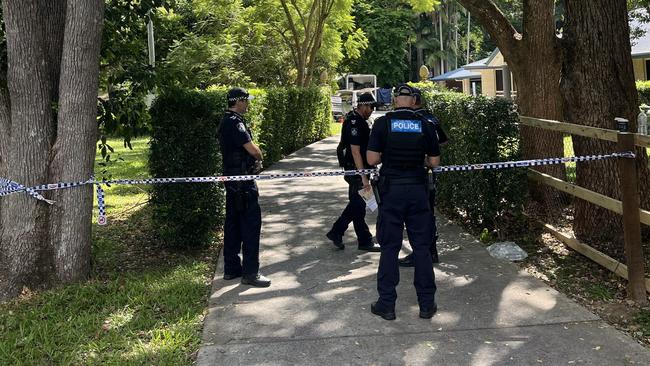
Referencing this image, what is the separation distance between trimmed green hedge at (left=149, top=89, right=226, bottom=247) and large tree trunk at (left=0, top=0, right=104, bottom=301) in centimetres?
96

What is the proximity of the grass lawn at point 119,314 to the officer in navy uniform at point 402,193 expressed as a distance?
1.51 metres

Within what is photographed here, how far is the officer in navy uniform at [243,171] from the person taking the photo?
5777 mm

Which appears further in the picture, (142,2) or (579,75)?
(142,2)

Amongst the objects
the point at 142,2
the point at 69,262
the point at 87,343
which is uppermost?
the point at 142,2

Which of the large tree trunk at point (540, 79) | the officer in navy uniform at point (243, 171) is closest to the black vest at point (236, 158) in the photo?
the officer in navy uniform at point (243, 171)

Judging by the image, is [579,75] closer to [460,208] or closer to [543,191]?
[543,191]

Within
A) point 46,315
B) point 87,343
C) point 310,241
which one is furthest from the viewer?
point 310,241

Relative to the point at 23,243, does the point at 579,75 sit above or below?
above

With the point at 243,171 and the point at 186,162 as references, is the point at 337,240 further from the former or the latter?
the point at 186,162

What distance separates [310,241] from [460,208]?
1.88 metres

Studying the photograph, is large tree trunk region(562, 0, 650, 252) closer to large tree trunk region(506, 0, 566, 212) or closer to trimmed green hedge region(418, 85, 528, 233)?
trimmed green hedge region(418, 85, 528, 233)

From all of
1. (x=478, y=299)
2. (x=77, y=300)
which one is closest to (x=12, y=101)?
(x=77, y=300)

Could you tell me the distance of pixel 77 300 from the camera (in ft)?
17.7

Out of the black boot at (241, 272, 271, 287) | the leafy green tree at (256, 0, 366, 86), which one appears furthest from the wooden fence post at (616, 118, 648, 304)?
the leafy green tree at (256, 0, 366, 86)
